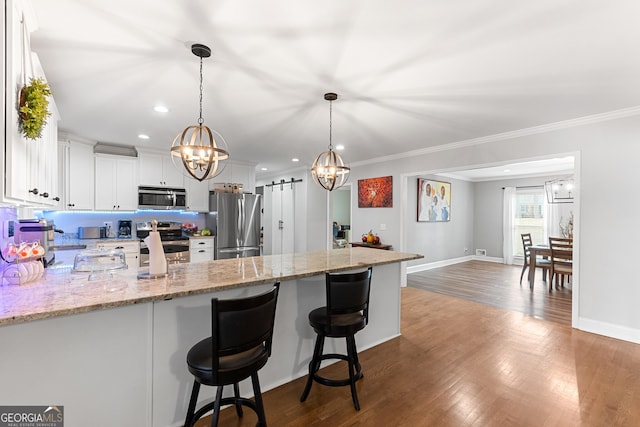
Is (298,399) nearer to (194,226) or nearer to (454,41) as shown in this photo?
(454,41)

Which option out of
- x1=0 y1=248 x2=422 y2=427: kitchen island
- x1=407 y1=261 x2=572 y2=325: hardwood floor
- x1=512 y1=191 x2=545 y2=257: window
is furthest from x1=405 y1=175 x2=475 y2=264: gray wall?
x1=0 y1=248 x2=422 y2=427: kitchen island

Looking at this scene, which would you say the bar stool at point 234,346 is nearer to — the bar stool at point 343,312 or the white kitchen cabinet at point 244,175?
the bar stool at point 343,312

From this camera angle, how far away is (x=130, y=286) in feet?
5.57

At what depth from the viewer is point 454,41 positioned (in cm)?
198

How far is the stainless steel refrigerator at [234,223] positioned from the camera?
554 centimetres

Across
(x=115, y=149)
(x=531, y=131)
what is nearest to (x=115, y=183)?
(x=115, y=149)

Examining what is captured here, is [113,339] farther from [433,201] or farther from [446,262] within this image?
[446,262]

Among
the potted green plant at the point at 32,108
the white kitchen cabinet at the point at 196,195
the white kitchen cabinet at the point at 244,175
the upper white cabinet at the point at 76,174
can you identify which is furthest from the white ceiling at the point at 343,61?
the white kitchen cabinet at the point at 244,175

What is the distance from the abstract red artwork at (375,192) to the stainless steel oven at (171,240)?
361cm

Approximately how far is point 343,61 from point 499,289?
5.08 m

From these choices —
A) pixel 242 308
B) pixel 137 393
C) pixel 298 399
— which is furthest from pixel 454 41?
pixel 137 393

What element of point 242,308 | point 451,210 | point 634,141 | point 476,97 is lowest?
point 242,308

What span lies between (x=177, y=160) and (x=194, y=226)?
3.53m

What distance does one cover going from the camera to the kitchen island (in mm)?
1431
